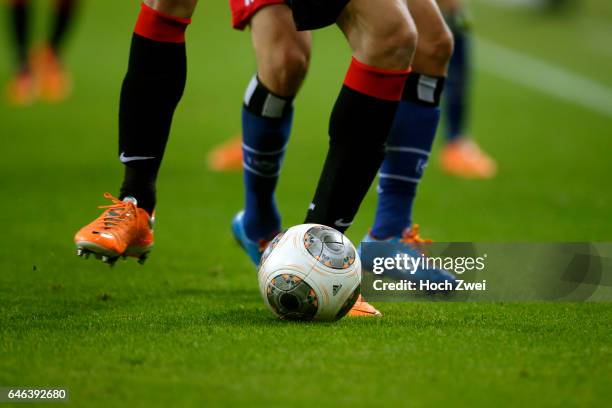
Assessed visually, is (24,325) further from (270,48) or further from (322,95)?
(322,95)

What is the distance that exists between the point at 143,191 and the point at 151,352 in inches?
39.0

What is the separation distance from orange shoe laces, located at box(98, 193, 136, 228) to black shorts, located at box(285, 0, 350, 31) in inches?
35.8

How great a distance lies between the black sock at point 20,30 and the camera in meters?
11.6

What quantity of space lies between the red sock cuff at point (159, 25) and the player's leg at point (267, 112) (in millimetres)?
358

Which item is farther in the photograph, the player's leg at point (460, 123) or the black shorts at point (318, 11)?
the player's leg at point (460, 123)

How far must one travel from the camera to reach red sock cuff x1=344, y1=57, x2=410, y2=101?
11.4 ft

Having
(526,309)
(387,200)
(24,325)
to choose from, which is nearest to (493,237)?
(387,200)

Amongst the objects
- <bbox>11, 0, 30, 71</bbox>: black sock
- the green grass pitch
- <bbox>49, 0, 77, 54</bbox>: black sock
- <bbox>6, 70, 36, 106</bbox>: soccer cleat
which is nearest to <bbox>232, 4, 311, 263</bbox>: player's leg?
the green grass pitch

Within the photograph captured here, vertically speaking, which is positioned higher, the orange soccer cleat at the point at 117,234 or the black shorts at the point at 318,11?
the black shorts at the point at 318,11

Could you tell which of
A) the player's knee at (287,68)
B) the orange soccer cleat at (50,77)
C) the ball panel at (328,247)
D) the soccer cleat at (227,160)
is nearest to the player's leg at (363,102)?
the ball panel at (328,247)

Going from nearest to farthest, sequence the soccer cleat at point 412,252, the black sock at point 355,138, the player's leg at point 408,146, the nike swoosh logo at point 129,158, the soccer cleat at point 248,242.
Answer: the black sock at point 355,138
the nike swoosh logo at point 129,158
the soccer cleat at point 412,252
the player's leg at point 408,146
the soccer cleat at point 248,242

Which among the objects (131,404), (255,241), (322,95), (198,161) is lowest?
(322,95)

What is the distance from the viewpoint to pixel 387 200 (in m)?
4.30

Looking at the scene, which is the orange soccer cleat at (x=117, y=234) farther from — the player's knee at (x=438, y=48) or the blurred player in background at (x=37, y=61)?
the blurred player in background at (x=37, y=61)
